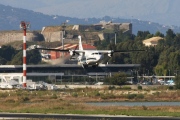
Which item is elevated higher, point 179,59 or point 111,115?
point 179,59

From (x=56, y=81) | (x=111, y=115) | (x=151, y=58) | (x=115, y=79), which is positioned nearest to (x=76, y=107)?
(x=111, y=115)

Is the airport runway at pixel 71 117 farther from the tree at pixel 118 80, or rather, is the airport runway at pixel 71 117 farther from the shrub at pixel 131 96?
the tree at pixel 118 80

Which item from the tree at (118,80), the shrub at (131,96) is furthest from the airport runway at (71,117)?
the tree at (118,80)

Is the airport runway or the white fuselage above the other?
the white fuselage

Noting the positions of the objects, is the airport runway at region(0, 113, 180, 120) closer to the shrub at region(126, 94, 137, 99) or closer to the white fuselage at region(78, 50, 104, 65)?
the white fuselage at region(78, 50, 104, 65)

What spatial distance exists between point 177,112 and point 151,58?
128 meters

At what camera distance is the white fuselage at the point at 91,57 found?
3696 inches

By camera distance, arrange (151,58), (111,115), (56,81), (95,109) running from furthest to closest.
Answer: (151,58) → (56,81) → (95,109) → (111,115)

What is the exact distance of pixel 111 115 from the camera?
6400cm

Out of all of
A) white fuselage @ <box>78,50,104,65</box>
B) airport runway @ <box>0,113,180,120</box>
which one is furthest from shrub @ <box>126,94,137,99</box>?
airport runway @ <box>0,113,180,120</box>

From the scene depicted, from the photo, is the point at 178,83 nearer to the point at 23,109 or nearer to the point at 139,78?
the point at 139,78

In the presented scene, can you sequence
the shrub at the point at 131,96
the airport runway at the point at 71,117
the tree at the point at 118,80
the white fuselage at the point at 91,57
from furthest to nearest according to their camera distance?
1. the tree at the point at 118,80
2. the shrub at the point at 131,96
3. the white fuselage at the point at 91,57
4. the airport runway at the point at 71,117

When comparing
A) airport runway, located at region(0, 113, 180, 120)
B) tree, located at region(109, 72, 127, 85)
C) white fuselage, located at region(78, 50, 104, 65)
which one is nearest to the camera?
airport runway, located at region(0, 113, 180, 120)

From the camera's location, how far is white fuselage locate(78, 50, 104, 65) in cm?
9388
